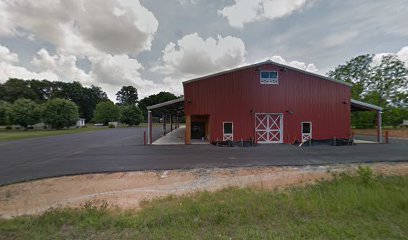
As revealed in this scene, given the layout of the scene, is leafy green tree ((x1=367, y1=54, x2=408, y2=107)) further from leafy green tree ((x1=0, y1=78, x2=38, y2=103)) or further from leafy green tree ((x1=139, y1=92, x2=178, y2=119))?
leafy green tree ((x1=0, y1=78, x2=38, y2=103))

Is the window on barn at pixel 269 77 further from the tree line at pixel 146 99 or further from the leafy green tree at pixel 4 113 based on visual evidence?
the leafy green tree at pixel 4 113

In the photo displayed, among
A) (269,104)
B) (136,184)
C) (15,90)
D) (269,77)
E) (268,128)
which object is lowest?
(136,184)

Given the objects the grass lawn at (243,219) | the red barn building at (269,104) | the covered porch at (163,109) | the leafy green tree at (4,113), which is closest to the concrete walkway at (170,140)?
the covered porch at (163,109)

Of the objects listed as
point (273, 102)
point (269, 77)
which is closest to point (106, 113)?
point (269, 77)

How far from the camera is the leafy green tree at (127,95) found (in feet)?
349

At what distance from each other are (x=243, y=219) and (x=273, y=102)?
14431 millimetres

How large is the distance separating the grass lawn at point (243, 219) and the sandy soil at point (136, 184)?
114cm

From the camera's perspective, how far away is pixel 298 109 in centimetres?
1723

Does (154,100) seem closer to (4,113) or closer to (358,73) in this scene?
(4,113)

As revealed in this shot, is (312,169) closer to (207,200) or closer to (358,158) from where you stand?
(358,158)

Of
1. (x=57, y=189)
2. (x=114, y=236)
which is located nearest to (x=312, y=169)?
(x=114, y=236)

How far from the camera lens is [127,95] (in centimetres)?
10694

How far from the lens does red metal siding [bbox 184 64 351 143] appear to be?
656 inches

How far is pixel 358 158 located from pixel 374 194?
7160 mm
